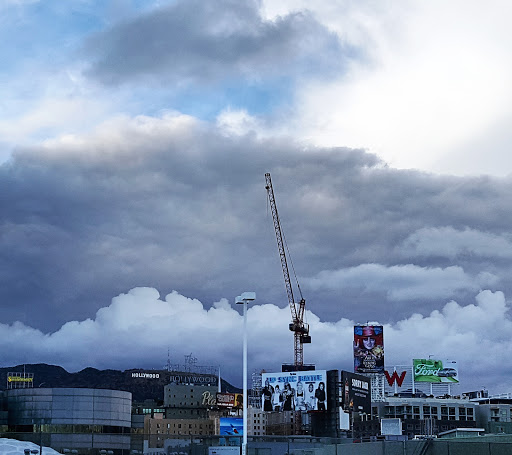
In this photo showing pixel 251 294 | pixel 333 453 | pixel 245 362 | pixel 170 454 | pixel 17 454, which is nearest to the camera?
pixel 333 453

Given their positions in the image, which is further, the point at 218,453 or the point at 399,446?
the point at 218,453

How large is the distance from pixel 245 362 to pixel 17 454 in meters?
49.2

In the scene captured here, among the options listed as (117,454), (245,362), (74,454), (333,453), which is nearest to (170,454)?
(74,454)

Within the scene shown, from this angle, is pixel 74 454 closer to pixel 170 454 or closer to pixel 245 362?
pixel 170 454

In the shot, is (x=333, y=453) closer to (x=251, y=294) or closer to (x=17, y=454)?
(x=251, y=294)

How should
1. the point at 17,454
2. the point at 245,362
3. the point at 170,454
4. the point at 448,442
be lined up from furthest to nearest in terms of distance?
the point at 170,454 < the point at 17,454 < the point at 245,362 < the point at 448,442

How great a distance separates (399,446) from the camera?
123ft

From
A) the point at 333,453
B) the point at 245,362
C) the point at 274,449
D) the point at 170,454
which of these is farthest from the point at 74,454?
the point at 333,453

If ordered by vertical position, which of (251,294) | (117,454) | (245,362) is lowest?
(117,454)

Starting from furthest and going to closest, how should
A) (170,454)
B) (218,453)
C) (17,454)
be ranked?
(218,453)
(170,454)
(17,454)

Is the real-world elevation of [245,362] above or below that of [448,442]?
above

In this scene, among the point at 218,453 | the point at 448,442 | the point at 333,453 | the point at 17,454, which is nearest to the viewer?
the point at 448,442

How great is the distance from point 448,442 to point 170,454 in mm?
135943

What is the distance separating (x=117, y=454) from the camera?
650 feet
